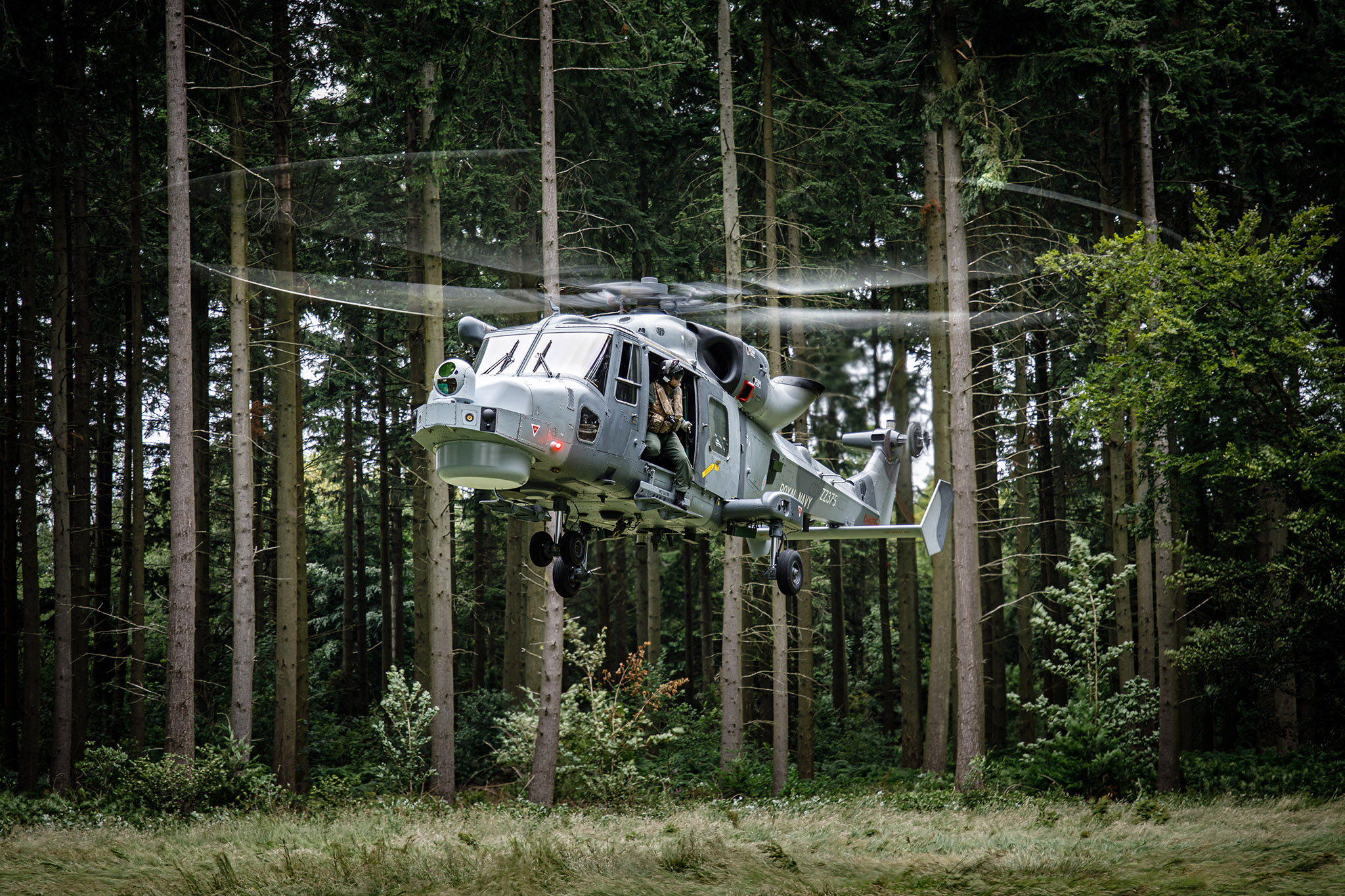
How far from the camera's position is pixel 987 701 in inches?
1104

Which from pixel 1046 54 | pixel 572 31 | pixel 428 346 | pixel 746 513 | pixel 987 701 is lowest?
pixel 987 701

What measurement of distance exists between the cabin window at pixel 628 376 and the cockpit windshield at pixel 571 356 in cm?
20

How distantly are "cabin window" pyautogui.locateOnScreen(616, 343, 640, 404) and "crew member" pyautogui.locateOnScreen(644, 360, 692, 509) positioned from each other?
36 cm

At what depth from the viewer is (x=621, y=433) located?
33.3ft

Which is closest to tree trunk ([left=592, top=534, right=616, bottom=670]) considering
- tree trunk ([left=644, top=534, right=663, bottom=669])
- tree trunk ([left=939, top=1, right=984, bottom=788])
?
tree trunk ([left=644, top=534, right=663, bottom=669])

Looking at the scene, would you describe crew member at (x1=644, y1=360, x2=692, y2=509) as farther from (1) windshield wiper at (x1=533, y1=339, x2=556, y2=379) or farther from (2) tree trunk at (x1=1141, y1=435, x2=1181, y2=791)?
(2) tree trunk at (x1=1141, y1=435, x2=1181, y2=791)

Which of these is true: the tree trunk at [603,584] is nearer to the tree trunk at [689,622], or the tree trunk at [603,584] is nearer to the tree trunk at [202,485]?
the tree trunk at [689,622]

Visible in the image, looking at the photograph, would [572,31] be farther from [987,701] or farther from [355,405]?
[987,701]

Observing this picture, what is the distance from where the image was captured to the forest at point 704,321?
15289 millimetres

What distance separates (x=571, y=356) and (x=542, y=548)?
210cm

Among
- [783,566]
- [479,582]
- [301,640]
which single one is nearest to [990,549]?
[479,582]

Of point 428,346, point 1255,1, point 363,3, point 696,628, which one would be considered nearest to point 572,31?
point 363,3

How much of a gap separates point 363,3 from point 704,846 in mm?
13899

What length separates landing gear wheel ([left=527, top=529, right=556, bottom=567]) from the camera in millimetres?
10883
